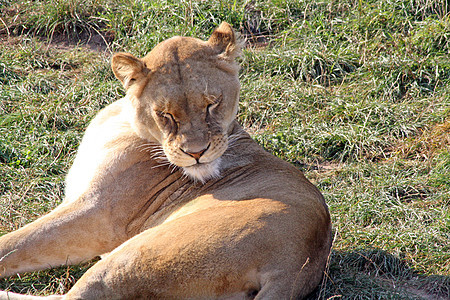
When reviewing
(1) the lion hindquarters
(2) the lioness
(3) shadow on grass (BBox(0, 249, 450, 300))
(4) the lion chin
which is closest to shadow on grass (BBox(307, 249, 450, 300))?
(3) shadow on grass (BBox(0, 249, 450, 300))

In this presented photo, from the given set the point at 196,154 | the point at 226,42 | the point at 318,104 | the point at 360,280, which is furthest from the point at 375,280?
the point at 318,104

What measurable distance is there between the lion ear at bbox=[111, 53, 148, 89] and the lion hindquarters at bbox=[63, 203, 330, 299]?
128 cm

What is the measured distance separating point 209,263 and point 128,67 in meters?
1.69

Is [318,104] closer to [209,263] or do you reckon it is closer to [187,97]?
[187,97]

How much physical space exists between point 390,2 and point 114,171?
434 centimetres

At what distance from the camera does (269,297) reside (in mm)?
3395

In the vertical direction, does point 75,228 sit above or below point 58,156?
above

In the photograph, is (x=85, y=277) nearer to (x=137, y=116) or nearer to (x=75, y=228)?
(x=75, y=228)

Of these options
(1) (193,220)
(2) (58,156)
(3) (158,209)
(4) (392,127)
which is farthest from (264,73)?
(1) (193,220)

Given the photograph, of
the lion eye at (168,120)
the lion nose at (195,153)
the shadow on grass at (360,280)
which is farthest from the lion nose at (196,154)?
the shadow on grass at (360,280)

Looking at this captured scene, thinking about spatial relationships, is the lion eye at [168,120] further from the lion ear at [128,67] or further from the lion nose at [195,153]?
the lion ear at [128,67]

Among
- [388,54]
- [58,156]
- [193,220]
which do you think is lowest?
[58,156]

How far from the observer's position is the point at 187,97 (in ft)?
14.2

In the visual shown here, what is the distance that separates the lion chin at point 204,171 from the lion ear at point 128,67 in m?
0.76
